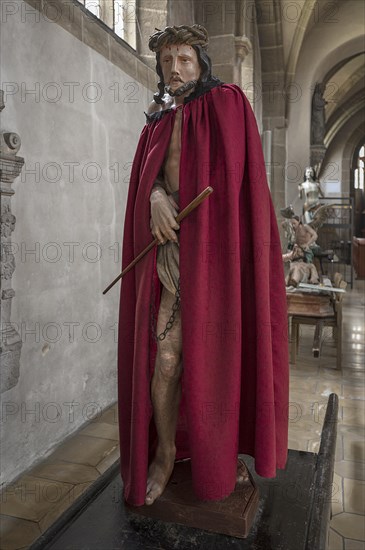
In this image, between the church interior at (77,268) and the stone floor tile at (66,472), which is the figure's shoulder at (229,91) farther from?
the stone floor tile at (66,472)

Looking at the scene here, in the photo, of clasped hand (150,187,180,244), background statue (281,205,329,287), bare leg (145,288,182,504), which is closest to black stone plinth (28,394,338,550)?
bare leg (145,288,182,504)

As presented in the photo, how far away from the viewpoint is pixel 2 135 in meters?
2.57

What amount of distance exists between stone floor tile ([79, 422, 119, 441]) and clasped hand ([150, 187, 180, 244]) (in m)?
2.14

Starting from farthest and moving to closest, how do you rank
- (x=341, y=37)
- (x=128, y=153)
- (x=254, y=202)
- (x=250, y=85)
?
(x=341, y=37) < (x=250, y=85) < (x=128, y=153) < (x=254, y=202)

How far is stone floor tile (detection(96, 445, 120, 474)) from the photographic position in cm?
287

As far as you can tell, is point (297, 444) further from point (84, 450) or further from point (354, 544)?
point (84, 450)

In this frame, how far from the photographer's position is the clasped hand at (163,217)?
1.55m

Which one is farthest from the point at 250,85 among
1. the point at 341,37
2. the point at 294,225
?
the point at 294,225

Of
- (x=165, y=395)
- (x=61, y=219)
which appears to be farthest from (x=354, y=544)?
(x=61, y=219)

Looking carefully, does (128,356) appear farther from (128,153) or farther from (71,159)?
(128,153)

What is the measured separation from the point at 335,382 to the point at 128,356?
3275 millimetres

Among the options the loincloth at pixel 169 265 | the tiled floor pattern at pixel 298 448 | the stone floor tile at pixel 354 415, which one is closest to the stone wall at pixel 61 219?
the tiled floor pattern at pixel 298 448

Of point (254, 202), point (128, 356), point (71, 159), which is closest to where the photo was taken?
point (254, 202)

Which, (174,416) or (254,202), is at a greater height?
(254,202)
